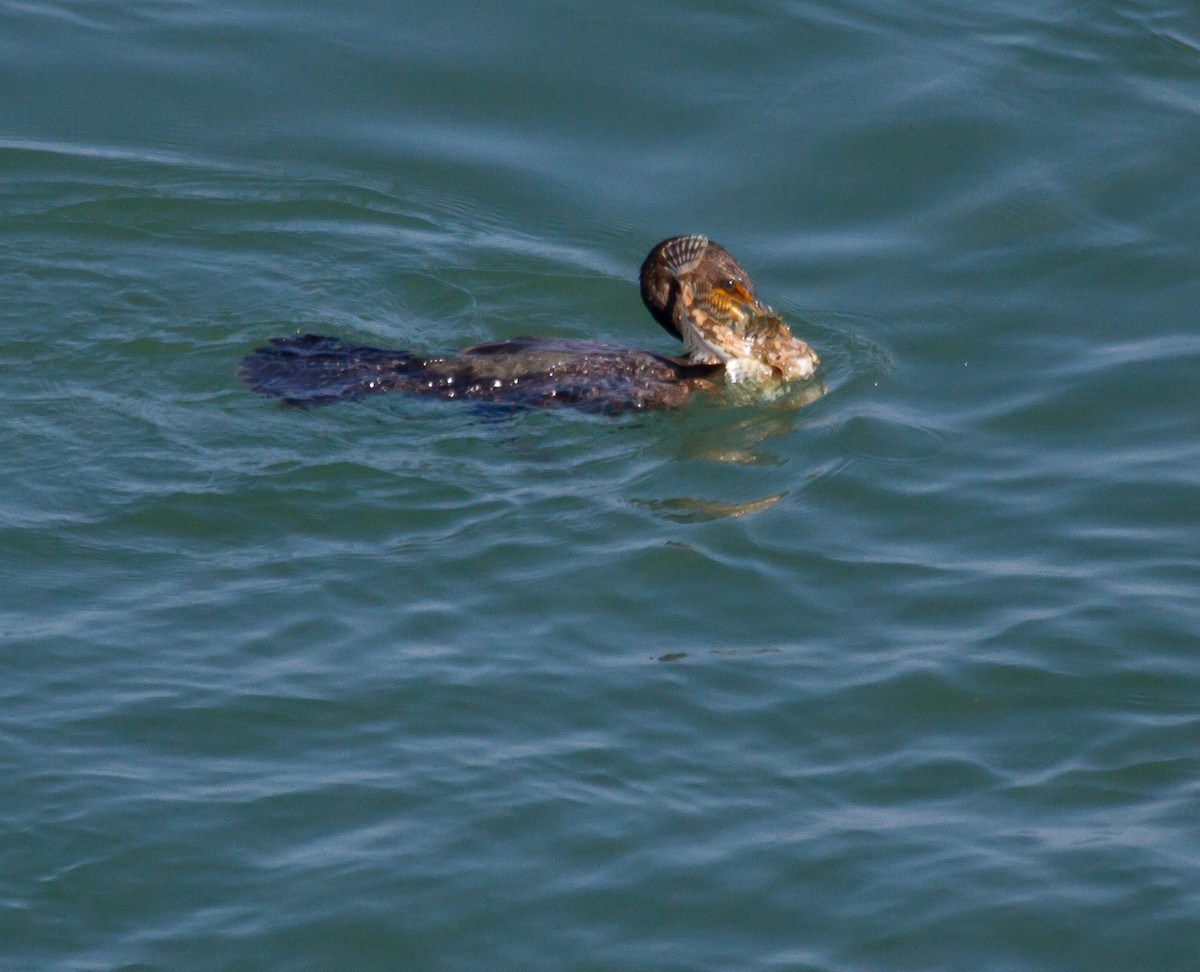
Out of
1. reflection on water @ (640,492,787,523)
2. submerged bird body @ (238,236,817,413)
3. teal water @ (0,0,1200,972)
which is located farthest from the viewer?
submerged bird body @ (238,236,817,413)

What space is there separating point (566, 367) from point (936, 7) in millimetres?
5778

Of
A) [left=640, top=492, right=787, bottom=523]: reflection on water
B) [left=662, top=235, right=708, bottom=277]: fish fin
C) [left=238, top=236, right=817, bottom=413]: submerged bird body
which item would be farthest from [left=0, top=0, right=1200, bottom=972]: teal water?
[left=662, top=235, right=708, bottom=277]: fish fin

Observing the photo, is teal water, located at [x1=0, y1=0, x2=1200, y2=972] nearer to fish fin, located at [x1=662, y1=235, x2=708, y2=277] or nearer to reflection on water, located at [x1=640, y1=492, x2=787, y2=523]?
reflection on water, located at [x1=640, y1=492, x2=787, y2=523]

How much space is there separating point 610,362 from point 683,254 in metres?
0.62

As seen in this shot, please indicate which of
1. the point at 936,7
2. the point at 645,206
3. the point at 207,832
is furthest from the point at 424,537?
the point at 936,7

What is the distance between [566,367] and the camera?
903cm

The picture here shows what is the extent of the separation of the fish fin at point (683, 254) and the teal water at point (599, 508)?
68 cm

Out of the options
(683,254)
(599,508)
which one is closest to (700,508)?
(599,508)

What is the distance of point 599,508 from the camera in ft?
27.0

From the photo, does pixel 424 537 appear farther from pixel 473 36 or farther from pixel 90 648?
pixel 473 36

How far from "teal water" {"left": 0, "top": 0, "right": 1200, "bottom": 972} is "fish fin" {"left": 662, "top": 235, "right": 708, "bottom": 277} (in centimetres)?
68

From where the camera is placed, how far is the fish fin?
357 inches

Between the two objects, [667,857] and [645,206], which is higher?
[645,206]

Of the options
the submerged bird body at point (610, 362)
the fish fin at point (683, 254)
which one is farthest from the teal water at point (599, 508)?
the fish fin at point (683, 254)
